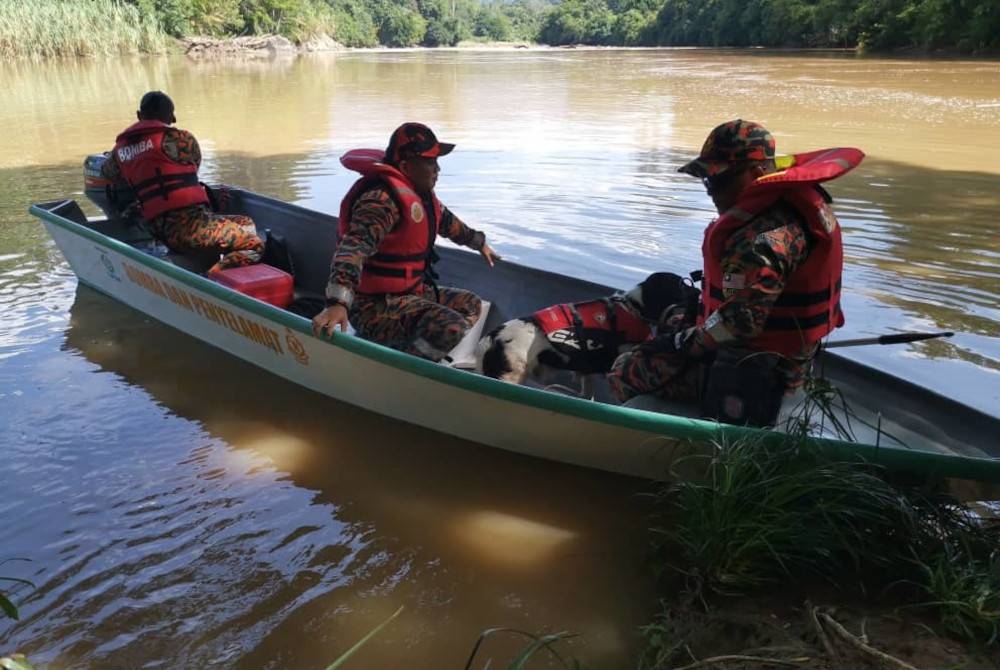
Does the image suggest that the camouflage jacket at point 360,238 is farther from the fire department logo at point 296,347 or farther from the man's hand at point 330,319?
the fire department logo at point 296,347

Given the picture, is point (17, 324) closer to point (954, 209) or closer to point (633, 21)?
point (954, 209)

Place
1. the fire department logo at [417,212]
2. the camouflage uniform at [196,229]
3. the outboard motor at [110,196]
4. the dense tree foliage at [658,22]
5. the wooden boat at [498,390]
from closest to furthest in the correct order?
1. the wooden boat at [498,390]
2. the fire department logo at [417,212]
3. the camouflage uniform at [196,229]
4. the outboard motor at [110,196]
5. the dense tree foliage at [658,22]

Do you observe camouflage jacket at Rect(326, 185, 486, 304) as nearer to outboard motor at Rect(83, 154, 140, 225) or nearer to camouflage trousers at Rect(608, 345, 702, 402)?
camouflage trousers at Rect(608, 345, 702, 402)

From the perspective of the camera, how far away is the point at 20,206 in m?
8.06

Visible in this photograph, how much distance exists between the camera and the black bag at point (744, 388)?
272cm

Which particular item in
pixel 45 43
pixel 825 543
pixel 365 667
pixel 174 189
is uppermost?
pixel 45 43

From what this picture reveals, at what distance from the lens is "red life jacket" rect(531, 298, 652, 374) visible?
136 inches

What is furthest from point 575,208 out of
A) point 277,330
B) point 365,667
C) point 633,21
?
point 633,21

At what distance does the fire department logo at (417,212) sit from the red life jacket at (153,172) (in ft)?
7.10

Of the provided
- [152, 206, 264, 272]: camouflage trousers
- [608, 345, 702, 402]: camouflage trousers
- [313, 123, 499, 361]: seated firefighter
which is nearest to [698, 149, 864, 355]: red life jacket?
Answer: [608, 345, 702, 402]: camouflage trousers

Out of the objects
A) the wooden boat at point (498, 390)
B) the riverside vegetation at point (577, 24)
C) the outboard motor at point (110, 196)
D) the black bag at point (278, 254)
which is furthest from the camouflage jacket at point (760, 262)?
the riverside vegetation at point (577, 24)

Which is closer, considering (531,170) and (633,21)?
(531,170)

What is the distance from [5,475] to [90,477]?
393 millimetres

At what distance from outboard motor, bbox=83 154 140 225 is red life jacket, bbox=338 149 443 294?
262 cm
